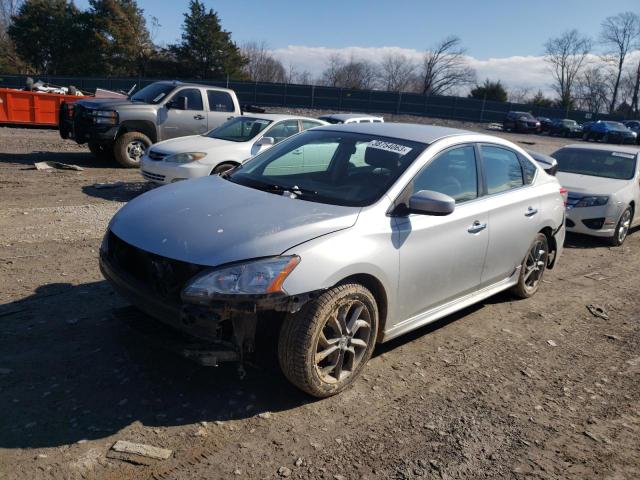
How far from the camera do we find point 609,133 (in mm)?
39656

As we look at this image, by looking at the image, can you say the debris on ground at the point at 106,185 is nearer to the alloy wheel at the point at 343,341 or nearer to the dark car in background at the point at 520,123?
the alloy wheel at the point at 343,341

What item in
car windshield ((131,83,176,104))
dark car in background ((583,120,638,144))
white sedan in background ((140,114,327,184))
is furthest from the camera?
dark car in background ((583,120,638,144))

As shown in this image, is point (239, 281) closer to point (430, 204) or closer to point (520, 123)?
point (430, 204)

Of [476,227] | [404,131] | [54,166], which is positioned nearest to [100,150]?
[54,166]

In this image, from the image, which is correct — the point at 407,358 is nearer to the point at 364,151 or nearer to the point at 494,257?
the point at 494,257

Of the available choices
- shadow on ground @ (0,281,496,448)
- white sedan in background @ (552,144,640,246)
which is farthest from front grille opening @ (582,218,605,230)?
shadow on ground @ (0,281,496,448)

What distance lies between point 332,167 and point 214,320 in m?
1.92

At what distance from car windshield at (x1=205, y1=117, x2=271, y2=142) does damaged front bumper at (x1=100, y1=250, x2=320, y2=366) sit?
702 centimetres

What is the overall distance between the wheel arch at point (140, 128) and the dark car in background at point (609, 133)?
3697 cm

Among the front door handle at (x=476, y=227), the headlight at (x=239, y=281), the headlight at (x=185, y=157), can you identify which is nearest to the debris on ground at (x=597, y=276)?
the front door handle at (x=476, y=227)

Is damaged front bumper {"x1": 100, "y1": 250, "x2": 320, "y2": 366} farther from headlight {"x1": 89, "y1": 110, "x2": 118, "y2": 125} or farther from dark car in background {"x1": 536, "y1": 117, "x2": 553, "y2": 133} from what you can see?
dark car in background {"x1": 536, "y1": 117, "x2": 553, "y2": 133}

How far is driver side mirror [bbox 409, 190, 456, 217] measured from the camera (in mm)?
3676

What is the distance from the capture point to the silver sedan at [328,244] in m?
3.14

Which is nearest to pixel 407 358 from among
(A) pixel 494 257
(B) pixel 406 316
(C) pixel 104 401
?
(B) pixel 406 316
